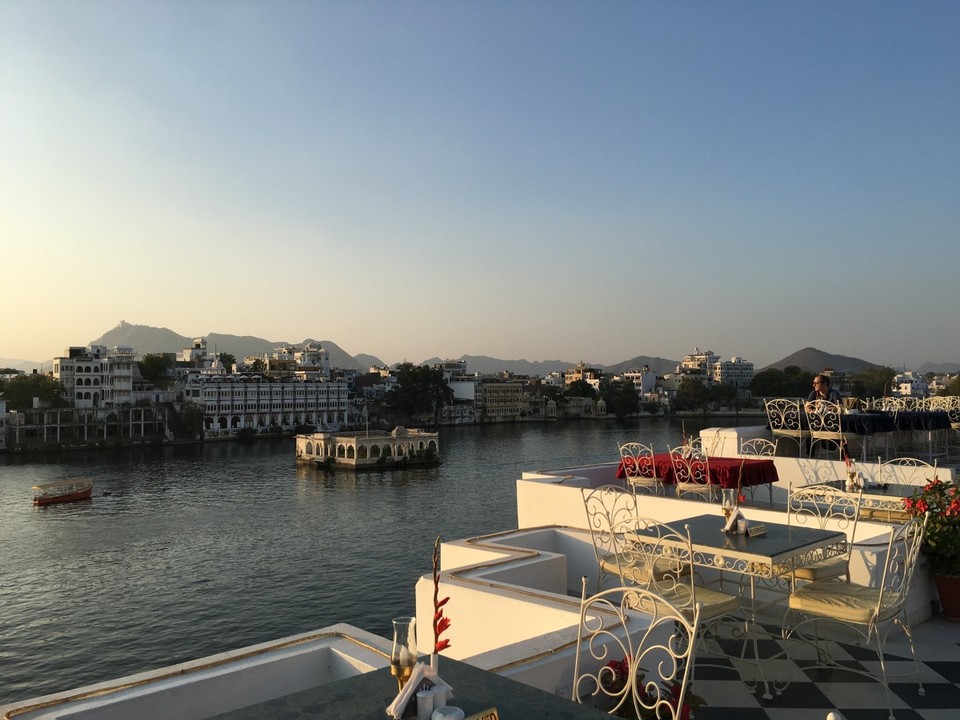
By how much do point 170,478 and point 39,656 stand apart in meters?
34.3

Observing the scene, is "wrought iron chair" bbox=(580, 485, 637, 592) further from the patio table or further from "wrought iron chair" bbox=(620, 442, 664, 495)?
"wrought iron chair" bbox=(620, 442, 664, 495)

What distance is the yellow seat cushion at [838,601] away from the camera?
13.1 ft

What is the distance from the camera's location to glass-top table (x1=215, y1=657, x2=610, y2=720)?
208 cm

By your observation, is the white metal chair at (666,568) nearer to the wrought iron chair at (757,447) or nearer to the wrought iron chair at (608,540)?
the wrought iron chair at (608,540)

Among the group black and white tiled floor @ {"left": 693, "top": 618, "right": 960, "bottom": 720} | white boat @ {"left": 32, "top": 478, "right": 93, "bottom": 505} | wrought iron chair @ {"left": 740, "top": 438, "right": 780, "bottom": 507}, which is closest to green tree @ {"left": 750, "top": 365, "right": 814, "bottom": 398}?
white boat @ {"left": 32, "top": 478, "right": 93, "bottom": 505}

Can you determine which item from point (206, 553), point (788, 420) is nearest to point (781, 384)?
point (206, 553)

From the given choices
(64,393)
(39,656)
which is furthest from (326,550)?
(64,393)

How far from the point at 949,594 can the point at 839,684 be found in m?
1.87

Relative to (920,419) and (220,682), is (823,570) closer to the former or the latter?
(220,682)

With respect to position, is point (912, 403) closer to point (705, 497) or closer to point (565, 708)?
point (705, 497)

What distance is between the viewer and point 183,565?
26.2 metres

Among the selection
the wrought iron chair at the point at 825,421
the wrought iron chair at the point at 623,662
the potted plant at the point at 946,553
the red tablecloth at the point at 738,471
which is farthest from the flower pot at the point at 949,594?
the wrought iron chair at the point at 825,421

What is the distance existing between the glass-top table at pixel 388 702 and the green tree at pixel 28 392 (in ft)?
283

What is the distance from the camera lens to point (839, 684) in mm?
4387
